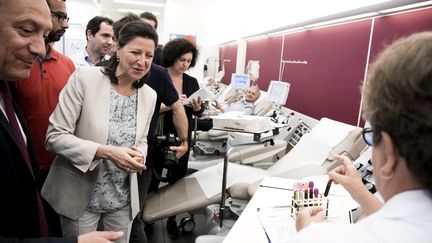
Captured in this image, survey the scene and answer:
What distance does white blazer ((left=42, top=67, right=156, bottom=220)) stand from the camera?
135 cm

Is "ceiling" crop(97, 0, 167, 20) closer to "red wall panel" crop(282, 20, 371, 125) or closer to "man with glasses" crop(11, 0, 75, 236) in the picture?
"red wall panel" crop(282, 20, 371, 125)

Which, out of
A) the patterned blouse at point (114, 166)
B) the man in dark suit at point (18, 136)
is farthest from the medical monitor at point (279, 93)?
the man in dark suit at point (18, 136)

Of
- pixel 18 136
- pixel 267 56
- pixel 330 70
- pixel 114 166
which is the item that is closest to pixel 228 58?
pixel 267 56

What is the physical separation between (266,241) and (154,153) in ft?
3.49

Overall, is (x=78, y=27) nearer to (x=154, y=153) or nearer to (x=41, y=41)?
(x=154, y=153)

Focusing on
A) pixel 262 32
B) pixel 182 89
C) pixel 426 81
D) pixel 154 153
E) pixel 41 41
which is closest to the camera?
pixel 426 81

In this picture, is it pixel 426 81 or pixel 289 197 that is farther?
pixel 289 197

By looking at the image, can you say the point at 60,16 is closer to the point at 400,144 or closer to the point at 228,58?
the point at 400,144

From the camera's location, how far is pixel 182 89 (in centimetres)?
256

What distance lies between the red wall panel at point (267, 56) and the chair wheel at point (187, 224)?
2.47 m

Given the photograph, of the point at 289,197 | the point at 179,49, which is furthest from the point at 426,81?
the point at 179,49

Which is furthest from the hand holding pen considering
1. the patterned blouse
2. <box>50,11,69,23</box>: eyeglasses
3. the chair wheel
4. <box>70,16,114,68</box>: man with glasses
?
<box>70,16,114,68</box>: man with glasses

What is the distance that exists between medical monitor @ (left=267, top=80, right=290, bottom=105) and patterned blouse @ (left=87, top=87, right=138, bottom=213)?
1.94 m

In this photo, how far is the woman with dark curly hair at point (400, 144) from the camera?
55 cm
